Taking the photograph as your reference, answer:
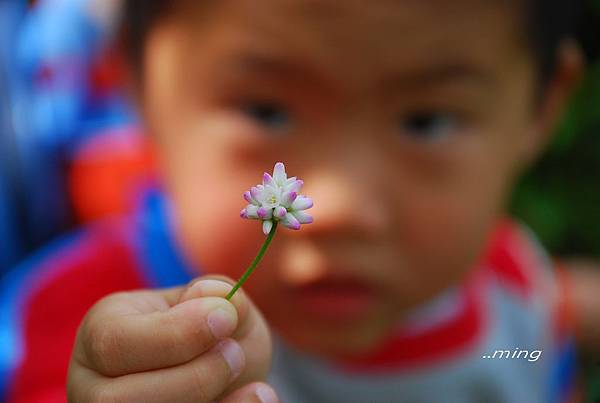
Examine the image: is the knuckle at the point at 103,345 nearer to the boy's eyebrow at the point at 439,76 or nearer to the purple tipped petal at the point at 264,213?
the purple tipped petal at the point at 264,213

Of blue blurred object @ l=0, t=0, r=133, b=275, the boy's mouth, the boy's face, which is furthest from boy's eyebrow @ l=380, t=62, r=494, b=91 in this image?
blue blurred object @ l=0, t=0, r=133, b=275

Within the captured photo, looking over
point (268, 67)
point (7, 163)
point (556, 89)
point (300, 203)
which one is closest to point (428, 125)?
point (268, 67)

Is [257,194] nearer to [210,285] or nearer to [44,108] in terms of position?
[210,285]

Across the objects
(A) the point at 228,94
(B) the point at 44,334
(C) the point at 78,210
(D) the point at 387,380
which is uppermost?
(C) the point at 78,210

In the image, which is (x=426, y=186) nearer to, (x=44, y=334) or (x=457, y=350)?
(x=457, y=350)

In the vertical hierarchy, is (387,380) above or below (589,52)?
below

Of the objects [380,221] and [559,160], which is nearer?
[380,221]

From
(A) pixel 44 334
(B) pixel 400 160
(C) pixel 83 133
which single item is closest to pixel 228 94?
(B) pixel 400 160

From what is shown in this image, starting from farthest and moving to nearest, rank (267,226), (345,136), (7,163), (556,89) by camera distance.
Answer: (7,163) → (556,89) → (345,136) → (267,226)

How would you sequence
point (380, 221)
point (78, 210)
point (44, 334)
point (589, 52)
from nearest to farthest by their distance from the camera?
point (380, 221), point (44, 334), point (78, 210), point (589, 52)
